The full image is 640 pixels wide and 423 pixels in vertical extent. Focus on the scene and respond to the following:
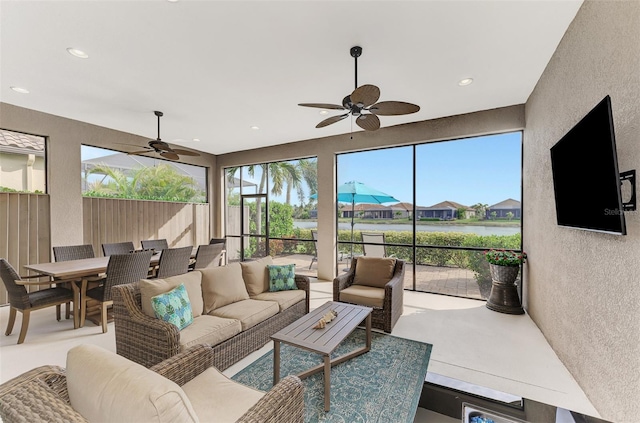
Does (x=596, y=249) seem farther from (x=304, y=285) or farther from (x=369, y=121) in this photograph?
(x=304, y=285)

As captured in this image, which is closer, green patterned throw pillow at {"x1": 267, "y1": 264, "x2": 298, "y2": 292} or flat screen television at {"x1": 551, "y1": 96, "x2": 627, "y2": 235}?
flat screen television at {"x1": 551, "y1": 96, "x2": 627, "y2": 235}

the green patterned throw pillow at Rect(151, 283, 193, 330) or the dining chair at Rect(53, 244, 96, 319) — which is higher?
the dining chair at Rect(53, 244, 96, 319)

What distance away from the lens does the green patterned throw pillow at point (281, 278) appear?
347 centimetres

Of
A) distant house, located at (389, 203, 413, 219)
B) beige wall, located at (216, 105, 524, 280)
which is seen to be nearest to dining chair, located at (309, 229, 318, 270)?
beige wall, located at (216, 105, 524, 280)

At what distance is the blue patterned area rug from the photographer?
193 cm

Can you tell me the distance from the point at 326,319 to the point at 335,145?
156 inches

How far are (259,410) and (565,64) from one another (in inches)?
143

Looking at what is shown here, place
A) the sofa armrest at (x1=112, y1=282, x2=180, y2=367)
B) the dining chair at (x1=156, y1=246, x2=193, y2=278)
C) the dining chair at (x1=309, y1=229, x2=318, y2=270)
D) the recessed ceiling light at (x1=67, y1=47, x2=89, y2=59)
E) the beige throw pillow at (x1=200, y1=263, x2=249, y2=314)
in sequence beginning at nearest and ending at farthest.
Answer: the sofa armrest at (x1=112, y1=282, x2=180, y2=367), the recessed ceiling light at (x1=67, y1=47, x2=89, y2=59), the beige throw pillow at (x1=200, y1=263, x2=249, y2=314), the dining chair at (x1=156, y1=246, x2=193, y2=278), the dining chair at (x1=309, y1=229, x2=318, y2=270)

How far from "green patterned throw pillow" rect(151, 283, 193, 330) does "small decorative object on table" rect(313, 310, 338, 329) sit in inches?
44.8

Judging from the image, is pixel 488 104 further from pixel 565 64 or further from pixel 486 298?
pixel 486 298

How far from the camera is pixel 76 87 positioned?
3488 millimetres

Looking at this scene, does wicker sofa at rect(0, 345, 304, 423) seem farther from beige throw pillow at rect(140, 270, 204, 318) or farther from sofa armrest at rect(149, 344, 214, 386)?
beige throw pillow at rect(140, 270, 204, 318)

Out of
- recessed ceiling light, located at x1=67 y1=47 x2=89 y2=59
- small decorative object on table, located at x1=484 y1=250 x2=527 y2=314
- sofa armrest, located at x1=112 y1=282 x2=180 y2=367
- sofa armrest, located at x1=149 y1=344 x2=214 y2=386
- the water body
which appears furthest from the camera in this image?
the water body

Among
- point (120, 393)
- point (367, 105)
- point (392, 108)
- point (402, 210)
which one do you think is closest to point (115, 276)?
point (120, 393)
